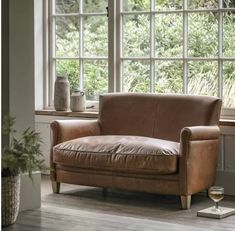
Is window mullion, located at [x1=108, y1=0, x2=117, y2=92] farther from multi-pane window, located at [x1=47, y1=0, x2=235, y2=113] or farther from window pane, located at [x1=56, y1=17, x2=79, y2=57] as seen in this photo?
window pane, located at [x1=56, y1=17, x2=79, y2=57]

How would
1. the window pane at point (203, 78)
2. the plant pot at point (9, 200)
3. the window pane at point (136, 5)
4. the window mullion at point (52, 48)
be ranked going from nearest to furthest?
the plant pot at point (9, 200) → the window pane at point (203, 78) → the window pane at point (136, 5) → the window mullion at point (52, 48)

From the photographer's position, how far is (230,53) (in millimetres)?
5145

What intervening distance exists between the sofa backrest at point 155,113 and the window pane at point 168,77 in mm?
359

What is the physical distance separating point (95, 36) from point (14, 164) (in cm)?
352

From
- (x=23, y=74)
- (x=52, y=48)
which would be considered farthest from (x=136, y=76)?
(x=23, y=74)

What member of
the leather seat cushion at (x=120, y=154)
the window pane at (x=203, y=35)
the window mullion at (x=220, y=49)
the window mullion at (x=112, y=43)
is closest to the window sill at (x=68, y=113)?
the window mullion at (x=112, y=43)

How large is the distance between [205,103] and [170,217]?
1157 millimetres

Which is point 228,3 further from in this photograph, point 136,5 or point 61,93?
point 61,93

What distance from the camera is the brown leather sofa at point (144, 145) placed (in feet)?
14.4

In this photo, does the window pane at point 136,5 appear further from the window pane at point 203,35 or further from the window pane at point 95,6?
the window pane at point 203,35

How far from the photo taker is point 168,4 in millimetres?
5488

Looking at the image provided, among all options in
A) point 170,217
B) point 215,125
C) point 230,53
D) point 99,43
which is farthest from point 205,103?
point 99,43

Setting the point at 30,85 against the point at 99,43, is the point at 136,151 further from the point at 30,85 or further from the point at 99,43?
the point at 99,43

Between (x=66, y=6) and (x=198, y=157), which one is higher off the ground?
(x=66, y=6)
